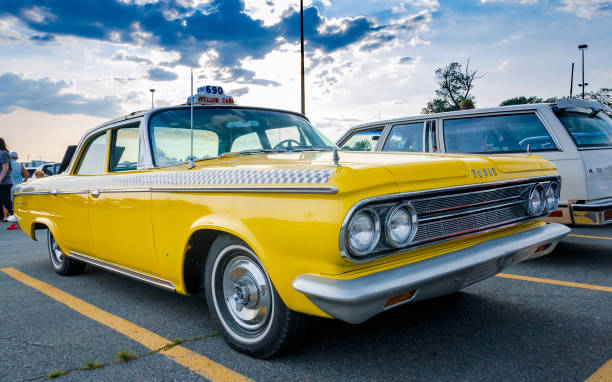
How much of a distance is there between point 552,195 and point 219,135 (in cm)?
240

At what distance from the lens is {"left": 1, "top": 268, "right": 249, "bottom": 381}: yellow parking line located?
93.0 inches

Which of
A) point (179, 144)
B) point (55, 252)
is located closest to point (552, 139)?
point (179, 144)

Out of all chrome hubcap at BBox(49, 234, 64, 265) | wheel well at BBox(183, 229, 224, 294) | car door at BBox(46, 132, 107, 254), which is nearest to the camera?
wheel well at BBox(183, 229, 224, 294)

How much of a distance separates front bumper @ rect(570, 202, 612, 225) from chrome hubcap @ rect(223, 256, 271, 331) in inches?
138

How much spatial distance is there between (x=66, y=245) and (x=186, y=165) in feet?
6.69

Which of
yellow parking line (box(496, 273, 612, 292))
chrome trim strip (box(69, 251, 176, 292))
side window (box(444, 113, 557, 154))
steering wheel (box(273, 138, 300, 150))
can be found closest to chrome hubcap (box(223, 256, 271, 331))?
chrome trim strip (box(69, 251, 176, 292))

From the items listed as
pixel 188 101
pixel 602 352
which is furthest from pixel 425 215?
pixel 188 101

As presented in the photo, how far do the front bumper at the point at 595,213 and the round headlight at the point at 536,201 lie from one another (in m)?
1.75

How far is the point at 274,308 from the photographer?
2.32 m

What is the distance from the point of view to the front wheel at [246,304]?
2334 millimetres

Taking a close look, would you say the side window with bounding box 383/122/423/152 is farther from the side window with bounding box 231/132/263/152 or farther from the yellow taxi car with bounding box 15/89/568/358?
the side window with bounding box 231/132/263/152

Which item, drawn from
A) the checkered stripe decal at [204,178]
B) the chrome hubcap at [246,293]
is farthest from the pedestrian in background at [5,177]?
the chrome hubcap at [246,293]

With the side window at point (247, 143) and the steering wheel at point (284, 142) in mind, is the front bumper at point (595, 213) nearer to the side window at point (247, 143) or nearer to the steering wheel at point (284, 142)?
the steering wheel at point (284, 142)

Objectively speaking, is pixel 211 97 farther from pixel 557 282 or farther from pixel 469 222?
pixel 557 282
